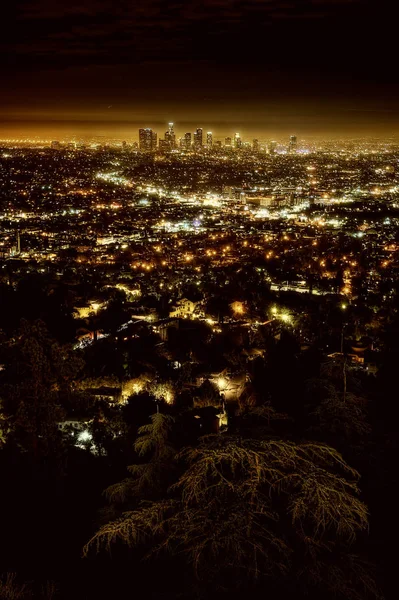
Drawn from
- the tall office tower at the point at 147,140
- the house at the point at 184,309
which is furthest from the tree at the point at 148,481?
the tall office tower at the point at 147,140

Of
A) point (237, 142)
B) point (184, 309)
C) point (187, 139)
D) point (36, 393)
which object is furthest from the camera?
point (237, 142)

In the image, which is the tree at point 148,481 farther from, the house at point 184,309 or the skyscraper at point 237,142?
the skyscraper at point 237,142

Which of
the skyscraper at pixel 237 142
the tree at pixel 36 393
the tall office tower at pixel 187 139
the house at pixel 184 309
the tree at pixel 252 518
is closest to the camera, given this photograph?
the tree at pixel 252 518

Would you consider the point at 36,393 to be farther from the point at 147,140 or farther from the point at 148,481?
the point at 147,140

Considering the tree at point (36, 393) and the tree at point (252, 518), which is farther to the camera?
the tree at point (36, 393)

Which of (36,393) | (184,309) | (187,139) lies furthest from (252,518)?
(187,139)

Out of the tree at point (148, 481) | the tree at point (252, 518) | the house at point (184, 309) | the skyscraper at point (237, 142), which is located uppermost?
the tree at point (252, 518)

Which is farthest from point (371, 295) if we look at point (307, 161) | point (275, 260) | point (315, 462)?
point (307, 161)

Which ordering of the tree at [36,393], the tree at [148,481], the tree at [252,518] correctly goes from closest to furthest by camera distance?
the tree at [252,518]
the tree at [148,481]
the tree at [36,393]
